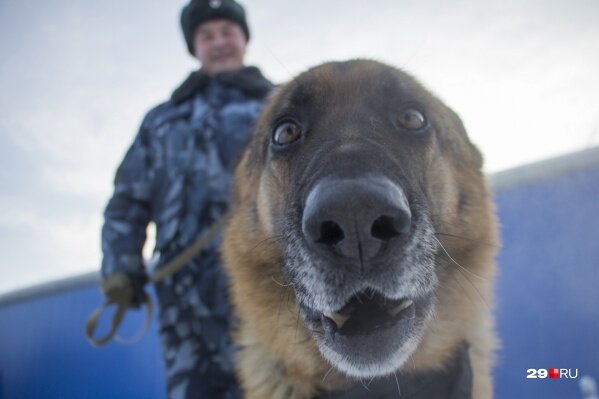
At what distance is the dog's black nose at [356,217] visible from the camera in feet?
3.94

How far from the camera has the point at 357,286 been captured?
1.33 metres

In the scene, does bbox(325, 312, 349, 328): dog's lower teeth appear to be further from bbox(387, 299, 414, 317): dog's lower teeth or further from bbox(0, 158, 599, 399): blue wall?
bbox(0, 158, 599, 399): blue wall

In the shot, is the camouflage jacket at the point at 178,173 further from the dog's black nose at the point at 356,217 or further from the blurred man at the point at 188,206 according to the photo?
the dog's black nose at the point at 356,217

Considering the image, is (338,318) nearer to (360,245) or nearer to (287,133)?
(360,245)

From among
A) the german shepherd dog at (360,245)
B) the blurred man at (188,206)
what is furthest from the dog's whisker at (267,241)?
the blurred man at (188,206)

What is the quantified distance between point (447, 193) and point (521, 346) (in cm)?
234

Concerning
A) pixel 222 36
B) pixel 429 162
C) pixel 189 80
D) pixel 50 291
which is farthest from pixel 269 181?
pixel 50 291

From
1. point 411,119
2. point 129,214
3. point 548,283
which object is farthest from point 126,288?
point 548,283

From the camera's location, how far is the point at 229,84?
327cm

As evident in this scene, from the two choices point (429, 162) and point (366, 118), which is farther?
point (429, 162)

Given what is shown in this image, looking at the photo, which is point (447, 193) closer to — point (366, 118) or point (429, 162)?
point (429, 162)

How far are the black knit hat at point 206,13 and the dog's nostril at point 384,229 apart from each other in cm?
296

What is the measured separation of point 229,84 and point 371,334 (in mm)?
2496

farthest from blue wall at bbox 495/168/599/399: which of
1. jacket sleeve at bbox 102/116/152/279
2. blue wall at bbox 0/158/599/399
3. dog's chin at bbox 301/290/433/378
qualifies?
jacket sleeve at bbox 102/116/152/279
